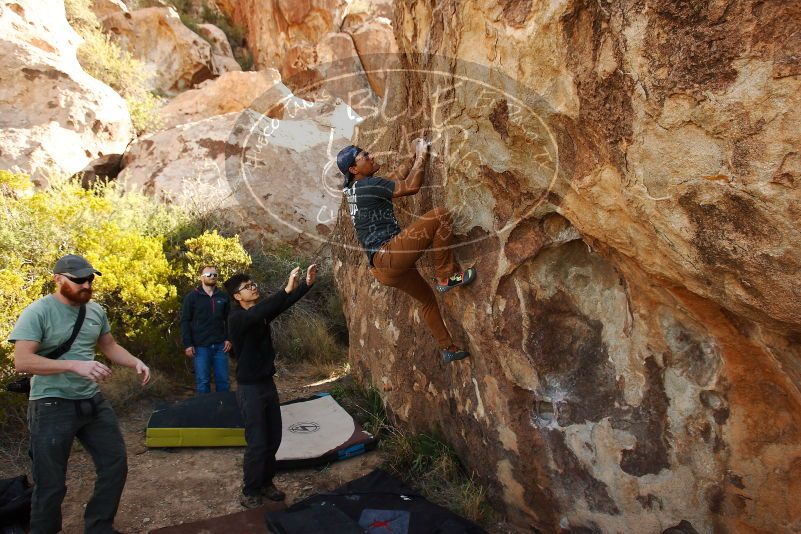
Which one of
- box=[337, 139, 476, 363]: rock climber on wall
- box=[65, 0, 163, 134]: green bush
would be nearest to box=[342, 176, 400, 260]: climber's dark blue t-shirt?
box=[337, 139, 476, 363]: rock climber on wall

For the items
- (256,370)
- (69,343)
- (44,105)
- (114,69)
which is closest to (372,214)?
(256,370)

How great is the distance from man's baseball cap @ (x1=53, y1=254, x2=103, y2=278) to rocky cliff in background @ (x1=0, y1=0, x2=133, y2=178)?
7530mm

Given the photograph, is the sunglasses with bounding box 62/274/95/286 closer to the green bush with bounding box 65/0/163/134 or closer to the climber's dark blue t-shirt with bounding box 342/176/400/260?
the climber's dark blue t-shirt with bounding box 342/176/400/260

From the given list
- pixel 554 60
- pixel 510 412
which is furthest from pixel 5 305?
pixel 554 60

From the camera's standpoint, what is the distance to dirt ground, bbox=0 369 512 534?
14.3 feet

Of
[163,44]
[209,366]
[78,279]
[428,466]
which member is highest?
[163,44]

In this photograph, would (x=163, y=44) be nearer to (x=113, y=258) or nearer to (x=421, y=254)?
(x=113, y=258)

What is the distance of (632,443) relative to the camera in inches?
135

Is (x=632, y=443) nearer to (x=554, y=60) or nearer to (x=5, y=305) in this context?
(x=554, y=60)

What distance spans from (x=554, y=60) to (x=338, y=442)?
3.63 meters

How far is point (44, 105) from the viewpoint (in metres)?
10.8

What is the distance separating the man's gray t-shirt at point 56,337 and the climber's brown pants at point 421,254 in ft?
6.09

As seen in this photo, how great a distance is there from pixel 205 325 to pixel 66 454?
2.73 meters

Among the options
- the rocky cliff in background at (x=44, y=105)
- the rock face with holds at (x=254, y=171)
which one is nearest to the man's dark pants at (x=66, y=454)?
the rock face with holds at (x=254, y=171)
